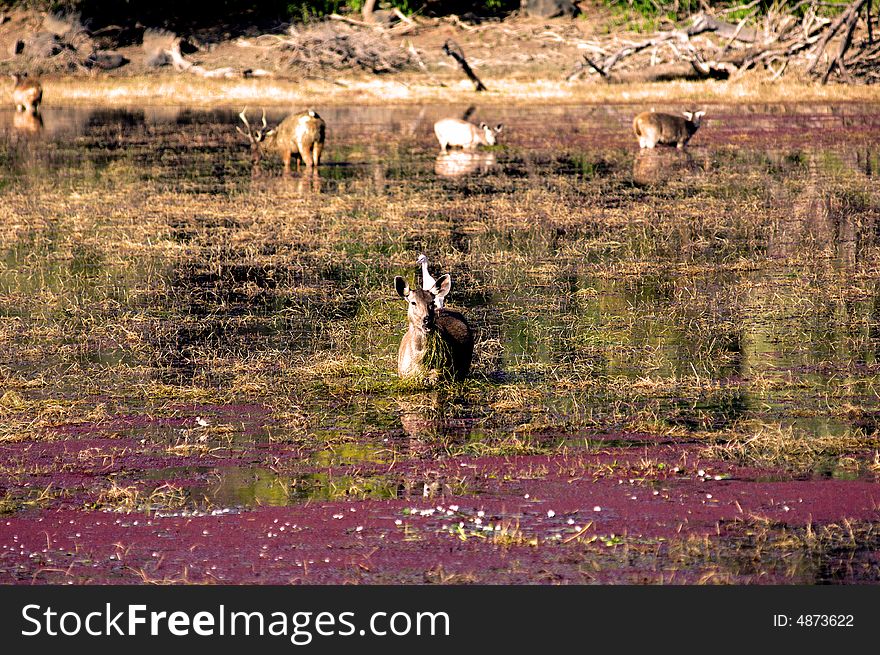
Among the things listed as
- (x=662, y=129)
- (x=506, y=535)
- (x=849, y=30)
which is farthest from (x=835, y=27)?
(x=506, y=535)

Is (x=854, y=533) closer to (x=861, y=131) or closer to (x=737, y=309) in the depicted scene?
(x=737, y=309)

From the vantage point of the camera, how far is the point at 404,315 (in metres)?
11.9

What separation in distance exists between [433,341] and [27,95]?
97.8 feet

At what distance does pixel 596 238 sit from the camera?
52.0 feet

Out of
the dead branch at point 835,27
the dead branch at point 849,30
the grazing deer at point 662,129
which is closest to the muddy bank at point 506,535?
the grazing deer at point 662,129

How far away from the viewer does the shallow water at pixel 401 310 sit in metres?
8.49

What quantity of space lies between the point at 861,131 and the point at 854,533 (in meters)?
22.5

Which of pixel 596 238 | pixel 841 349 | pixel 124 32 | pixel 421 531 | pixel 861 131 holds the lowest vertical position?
pixel 421 531

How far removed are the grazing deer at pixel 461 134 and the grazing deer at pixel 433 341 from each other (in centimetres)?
1613

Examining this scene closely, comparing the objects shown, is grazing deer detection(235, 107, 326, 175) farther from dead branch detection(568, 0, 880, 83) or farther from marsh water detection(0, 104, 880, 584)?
dead branch detection(568, 0, 880, 83)

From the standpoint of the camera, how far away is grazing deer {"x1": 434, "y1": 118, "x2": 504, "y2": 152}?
2528cm

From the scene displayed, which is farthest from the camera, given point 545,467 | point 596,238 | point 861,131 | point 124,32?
point 124,32

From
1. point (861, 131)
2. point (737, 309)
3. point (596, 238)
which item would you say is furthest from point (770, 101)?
point (737, 309)

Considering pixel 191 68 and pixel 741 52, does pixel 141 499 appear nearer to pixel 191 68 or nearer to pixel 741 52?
pixel 741 52
